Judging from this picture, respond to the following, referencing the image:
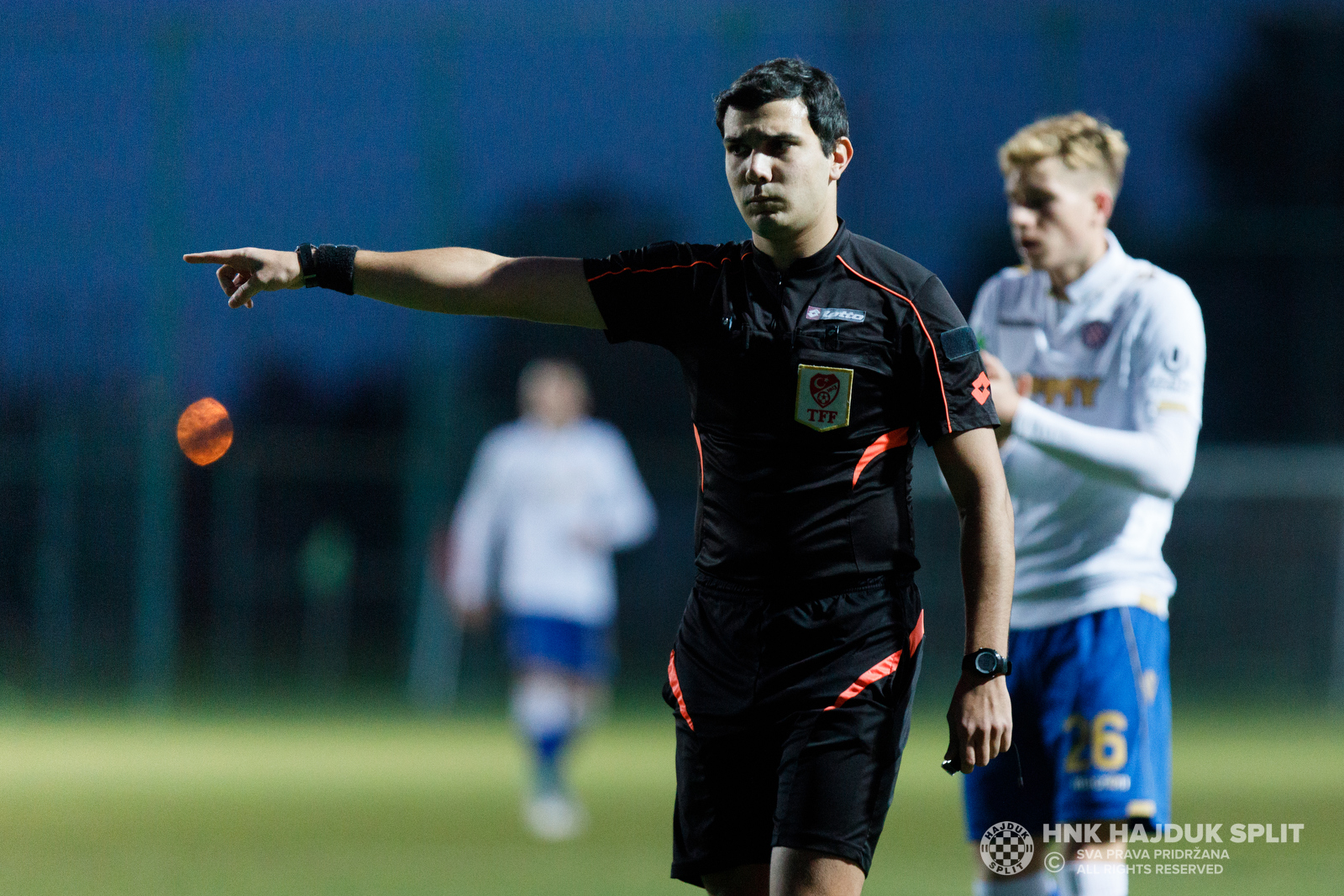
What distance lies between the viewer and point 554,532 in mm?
10516

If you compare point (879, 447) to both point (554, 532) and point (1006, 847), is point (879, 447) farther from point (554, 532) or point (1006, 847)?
point (554, 532)

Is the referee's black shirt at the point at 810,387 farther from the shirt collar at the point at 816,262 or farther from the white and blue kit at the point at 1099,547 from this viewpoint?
the white and blue kit at the point at 1099,547

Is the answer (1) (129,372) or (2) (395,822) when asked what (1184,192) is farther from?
(2) (395,822)

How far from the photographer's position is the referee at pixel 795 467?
3695 millimetres

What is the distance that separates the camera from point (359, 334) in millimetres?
18375

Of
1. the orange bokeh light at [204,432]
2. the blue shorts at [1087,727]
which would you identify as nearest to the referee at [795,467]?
the blue shorts at [1087,727]

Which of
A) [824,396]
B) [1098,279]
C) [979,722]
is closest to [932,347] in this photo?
[824,396]

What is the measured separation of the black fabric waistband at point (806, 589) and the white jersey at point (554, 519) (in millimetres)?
6538

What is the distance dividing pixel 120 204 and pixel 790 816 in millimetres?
15763

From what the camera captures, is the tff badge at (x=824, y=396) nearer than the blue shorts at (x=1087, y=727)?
Yes

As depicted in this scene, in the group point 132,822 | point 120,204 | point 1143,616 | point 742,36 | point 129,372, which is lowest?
point 132,822

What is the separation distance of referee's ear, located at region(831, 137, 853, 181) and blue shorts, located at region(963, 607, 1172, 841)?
60.1 inches

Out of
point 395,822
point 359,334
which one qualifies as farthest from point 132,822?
point 359,334

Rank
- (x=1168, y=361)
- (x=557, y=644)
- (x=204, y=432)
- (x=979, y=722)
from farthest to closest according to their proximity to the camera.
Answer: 1. (x=204, y=432)
2. (x=557, y=644)
3. (x=1168, y=361)
4. (x=979, y=722)
